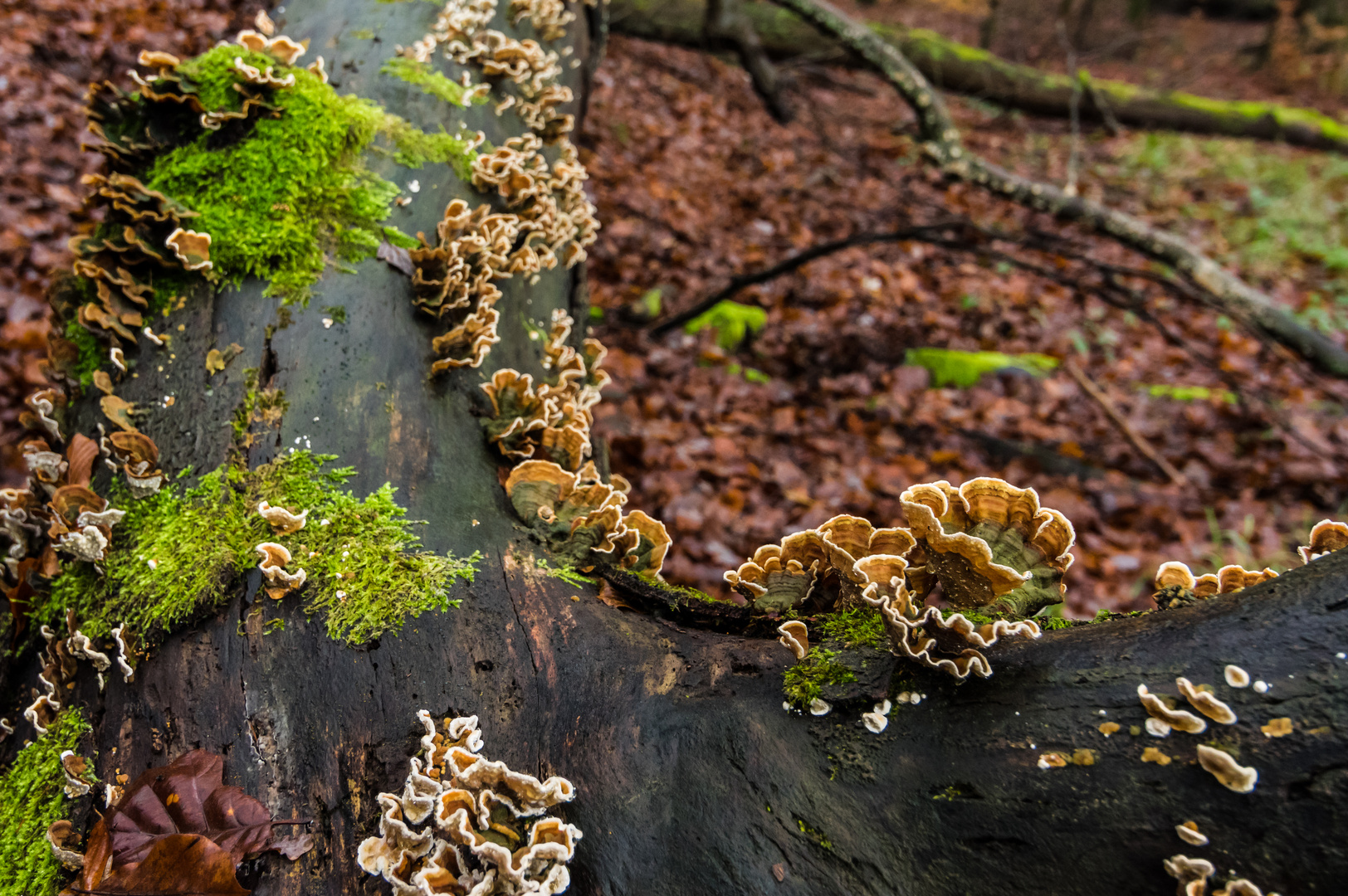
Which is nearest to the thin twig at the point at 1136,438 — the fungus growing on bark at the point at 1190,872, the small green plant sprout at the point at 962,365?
the small green plant sprout at the point at 962,365

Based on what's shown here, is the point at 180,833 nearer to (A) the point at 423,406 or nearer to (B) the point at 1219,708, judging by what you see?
(A) the point at 423,406

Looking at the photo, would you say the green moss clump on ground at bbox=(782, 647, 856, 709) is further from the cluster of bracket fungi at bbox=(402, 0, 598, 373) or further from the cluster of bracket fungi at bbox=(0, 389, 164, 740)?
the cluster of bracket fungi at bbox=(0, 389, 164, 740)

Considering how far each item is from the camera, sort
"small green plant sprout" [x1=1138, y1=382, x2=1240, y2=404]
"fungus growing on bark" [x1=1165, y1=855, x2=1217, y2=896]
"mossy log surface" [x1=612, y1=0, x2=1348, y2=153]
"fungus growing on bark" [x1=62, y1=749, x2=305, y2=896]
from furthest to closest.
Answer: "mossy log surface" [x1=612, y1=0, x2=1348, y2=153] → "small green plant sprout" [x1=1138, y1=382, x2=1240, y2=404] → "fungus growing on bark" [x1=62, y1=749, x2=305, y2=896] → "fungus growing on bark" [x1=1165, y1=855, x2=1217, y2=896]

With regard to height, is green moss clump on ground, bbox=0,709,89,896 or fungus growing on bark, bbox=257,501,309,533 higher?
fungus growing on bark, bbox=257,501,309,533

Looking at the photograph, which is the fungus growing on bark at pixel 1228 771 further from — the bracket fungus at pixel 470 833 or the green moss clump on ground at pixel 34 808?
the green moss clump on ground at pixel 34 808

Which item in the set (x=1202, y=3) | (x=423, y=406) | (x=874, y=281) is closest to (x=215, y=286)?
(x=423, y=406)

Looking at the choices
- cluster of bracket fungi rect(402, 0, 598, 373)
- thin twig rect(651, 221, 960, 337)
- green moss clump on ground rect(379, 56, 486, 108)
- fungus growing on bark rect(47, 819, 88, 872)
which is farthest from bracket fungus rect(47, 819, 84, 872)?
thin twig rect(651, 221, 960, 337)
